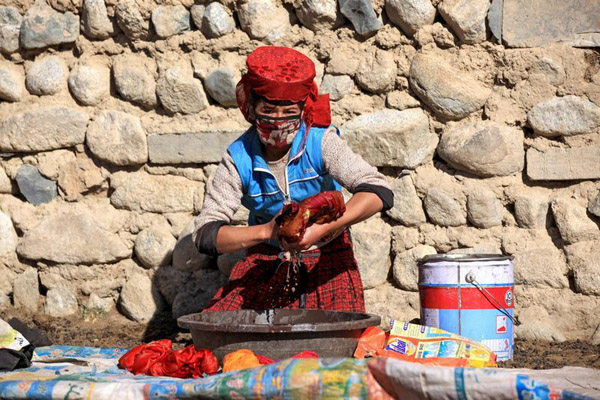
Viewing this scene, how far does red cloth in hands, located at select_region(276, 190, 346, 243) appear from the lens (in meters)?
2.67

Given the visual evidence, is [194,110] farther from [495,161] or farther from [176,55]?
A: [495,161]

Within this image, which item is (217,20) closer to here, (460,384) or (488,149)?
(488,149)

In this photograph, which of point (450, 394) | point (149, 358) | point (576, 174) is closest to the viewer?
point (450, 394)

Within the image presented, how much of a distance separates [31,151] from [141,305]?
3.20 feet

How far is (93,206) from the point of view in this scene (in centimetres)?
418

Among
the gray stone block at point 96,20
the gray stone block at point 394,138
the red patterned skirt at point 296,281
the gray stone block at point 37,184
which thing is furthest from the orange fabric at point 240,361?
the gray stone block at point 96,20

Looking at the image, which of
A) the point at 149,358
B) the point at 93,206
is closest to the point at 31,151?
the point at 93,206

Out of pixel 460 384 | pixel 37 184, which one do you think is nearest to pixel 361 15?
pixel 37 184

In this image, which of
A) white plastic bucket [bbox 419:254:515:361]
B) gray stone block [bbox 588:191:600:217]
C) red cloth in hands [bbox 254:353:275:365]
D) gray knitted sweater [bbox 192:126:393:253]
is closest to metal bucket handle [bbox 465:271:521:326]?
white plastic bucket [bbox 419:254:515:361]

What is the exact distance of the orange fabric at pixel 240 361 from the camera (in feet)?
8.18

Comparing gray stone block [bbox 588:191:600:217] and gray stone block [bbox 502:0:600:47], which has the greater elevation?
gray stone block [bbox 502:0:600:47]

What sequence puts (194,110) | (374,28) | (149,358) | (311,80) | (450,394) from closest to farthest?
1. (450,394)
2. (149,358)
3. (311,80)
4. (374,28)
5. (194,110)

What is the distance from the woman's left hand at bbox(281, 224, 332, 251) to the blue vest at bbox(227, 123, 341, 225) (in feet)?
1.30

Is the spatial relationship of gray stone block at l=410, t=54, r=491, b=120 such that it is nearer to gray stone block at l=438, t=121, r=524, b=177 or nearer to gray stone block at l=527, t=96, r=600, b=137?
gray stone block at l=438, t=121, r=524, b=177
